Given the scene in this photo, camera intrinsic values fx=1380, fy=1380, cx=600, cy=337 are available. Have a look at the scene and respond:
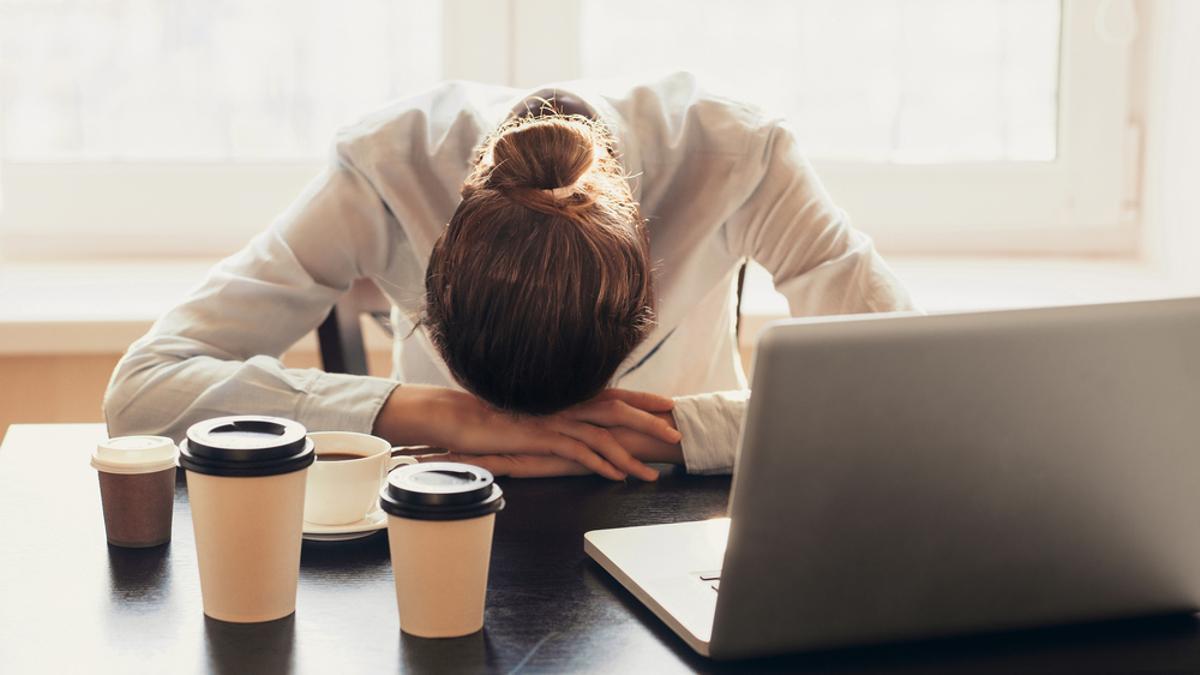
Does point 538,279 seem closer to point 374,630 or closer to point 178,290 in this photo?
point 374,630

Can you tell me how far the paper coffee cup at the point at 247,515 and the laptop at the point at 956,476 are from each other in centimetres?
24

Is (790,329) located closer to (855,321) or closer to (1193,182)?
(855,321)

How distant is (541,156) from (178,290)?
1.22m

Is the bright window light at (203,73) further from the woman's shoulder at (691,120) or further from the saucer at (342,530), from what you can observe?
the saucer at (342,530)

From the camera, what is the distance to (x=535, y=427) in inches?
47.7

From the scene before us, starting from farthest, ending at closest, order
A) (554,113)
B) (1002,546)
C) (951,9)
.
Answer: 1. (951,9)
2. (554,113)
3. (1002,546)

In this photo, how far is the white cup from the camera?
A: 991mm

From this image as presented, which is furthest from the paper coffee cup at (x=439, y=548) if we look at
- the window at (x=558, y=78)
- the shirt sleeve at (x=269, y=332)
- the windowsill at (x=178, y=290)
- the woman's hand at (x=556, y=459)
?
the window at (x=558, y=78)

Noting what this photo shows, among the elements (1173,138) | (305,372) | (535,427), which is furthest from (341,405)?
(1173,138)

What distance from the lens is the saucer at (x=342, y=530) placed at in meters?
0.99

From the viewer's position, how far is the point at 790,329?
68 centimetres

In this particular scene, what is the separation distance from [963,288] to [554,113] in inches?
45.0

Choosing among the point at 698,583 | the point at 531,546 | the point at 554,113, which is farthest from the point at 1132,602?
the point at 554,113

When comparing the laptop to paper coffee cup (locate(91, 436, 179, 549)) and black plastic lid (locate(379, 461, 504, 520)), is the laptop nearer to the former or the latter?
black plastic lid (locate(379, 461, 504, 520))
